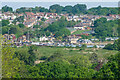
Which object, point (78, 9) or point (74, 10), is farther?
point (78, 9)

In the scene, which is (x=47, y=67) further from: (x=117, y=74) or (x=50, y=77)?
(x=117, y=74)

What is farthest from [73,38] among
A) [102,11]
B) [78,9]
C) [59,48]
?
[78,9]

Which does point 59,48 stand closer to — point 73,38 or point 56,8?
point 73,38

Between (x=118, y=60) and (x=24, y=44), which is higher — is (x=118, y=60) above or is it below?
above

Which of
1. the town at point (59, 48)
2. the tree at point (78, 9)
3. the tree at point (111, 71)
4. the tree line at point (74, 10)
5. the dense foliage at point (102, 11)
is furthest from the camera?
the tree at point (78, 9)

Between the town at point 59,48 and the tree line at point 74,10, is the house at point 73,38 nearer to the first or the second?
the town at point 59,48

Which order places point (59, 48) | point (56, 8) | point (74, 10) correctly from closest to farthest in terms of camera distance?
1. point (59, 48)
2. point (74, 10)
3. point (56, 8)

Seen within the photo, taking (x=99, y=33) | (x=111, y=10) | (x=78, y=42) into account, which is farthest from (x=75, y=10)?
(x=78, y=42)

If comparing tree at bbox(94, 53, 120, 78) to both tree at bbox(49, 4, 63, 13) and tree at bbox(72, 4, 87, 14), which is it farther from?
tree at bbox(49, 4, 63, 13)

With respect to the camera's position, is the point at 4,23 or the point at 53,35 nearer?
the point at 53,35

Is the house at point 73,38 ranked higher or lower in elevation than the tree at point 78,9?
lower

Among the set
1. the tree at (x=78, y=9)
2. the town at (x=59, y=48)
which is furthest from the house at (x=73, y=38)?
the tree at (x=78, y=9)
